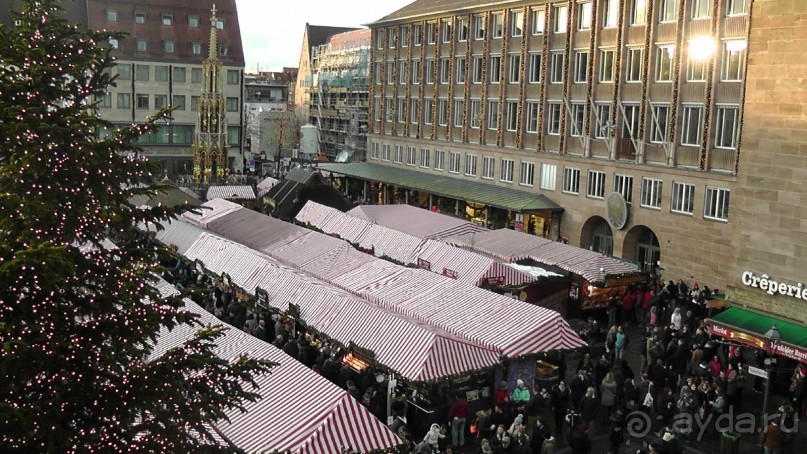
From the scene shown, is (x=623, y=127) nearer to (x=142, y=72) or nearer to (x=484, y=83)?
(x=484, y=83)

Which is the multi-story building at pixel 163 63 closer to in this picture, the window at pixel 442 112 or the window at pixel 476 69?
the window at pixel 442 112

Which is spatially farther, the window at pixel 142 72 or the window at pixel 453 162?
the window at pixel 142 72

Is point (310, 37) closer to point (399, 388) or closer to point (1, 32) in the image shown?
point (399, 388)

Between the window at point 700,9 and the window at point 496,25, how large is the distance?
1469 cm

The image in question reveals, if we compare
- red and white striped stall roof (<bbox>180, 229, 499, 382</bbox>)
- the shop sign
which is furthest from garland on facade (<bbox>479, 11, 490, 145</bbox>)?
the shop sign

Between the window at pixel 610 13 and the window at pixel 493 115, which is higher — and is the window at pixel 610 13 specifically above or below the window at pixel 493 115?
above

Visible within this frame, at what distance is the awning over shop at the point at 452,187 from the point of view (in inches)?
1714

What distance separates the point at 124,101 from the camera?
73.1m

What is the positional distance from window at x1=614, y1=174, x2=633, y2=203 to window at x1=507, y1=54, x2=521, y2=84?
10.3 meters

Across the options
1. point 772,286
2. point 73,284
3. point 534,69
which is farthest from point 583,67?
point 73,284

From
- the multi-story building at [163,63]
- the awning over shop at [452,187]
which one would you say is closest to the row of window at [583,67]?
the awning over shop at [452,187]

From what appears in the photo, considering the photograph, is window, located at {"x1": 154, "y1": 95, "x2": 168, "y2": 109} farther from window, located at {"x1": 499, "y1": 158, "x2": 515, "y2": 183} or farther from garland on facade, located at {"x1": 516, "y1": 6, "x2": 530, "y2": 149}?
garland on facade, located at {"x1": 516, "y1": 6, "x2": 530, "y2": 149}

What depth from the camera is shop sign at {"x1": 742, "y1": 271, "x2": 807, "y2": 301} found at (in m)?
21.8

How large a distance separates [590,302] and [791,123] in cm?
871
